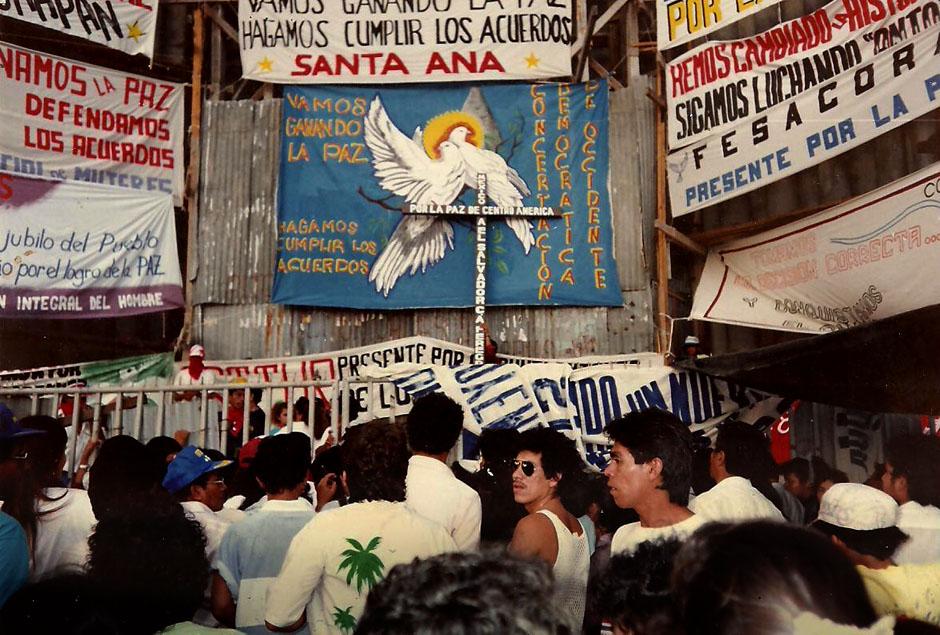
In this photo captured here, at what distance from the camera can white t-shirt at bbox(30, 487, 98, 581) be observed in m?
3.46

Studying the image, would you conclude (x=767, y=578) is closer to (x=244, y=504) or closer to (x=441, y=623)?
(x=441, y=623)

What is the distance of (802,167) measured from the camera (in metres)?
7.44

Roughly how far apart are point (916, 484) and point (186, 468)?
3213mm

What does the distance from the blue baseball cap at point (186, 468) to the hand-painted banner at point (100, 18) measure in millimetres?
6524

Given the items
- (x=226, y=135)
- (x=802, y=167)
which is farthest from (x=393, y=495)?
(x=226, y=135)

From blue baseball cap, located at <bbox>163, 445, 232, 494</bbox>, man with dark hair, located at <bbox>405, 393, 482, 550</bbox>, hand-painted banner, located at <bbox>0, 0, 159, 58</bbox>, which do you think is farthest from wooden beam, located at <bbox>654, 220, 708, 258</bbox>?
blue baseball cap, located at <bbox>163, 445, 232, 494</bbox>

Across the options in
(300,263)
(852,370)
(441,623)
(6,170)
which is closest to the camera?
(441,623)

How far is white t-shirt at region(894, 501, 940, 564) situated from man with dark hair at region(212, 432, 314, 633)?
2120mm

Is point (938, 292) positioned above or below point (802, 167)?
below

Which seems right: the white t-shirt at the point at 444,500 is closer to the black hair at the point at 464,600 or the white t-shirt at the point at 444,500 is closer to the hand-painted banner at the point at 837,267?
the black hair at the point at 464,600

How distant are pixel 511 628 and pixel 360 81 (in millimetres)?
9224

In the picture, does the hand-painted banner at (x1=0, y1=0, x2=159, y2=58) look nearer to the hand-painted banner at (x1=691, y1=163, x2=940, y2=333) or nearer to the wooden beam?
the wooden beam

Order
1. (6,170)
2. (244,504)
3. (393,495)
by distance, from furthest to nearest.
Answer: (6,170)
(244,504)
(393,495)

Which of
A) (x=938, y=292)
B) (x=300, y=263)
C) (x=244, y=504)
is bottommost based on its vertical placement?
(x=244, y=504)
